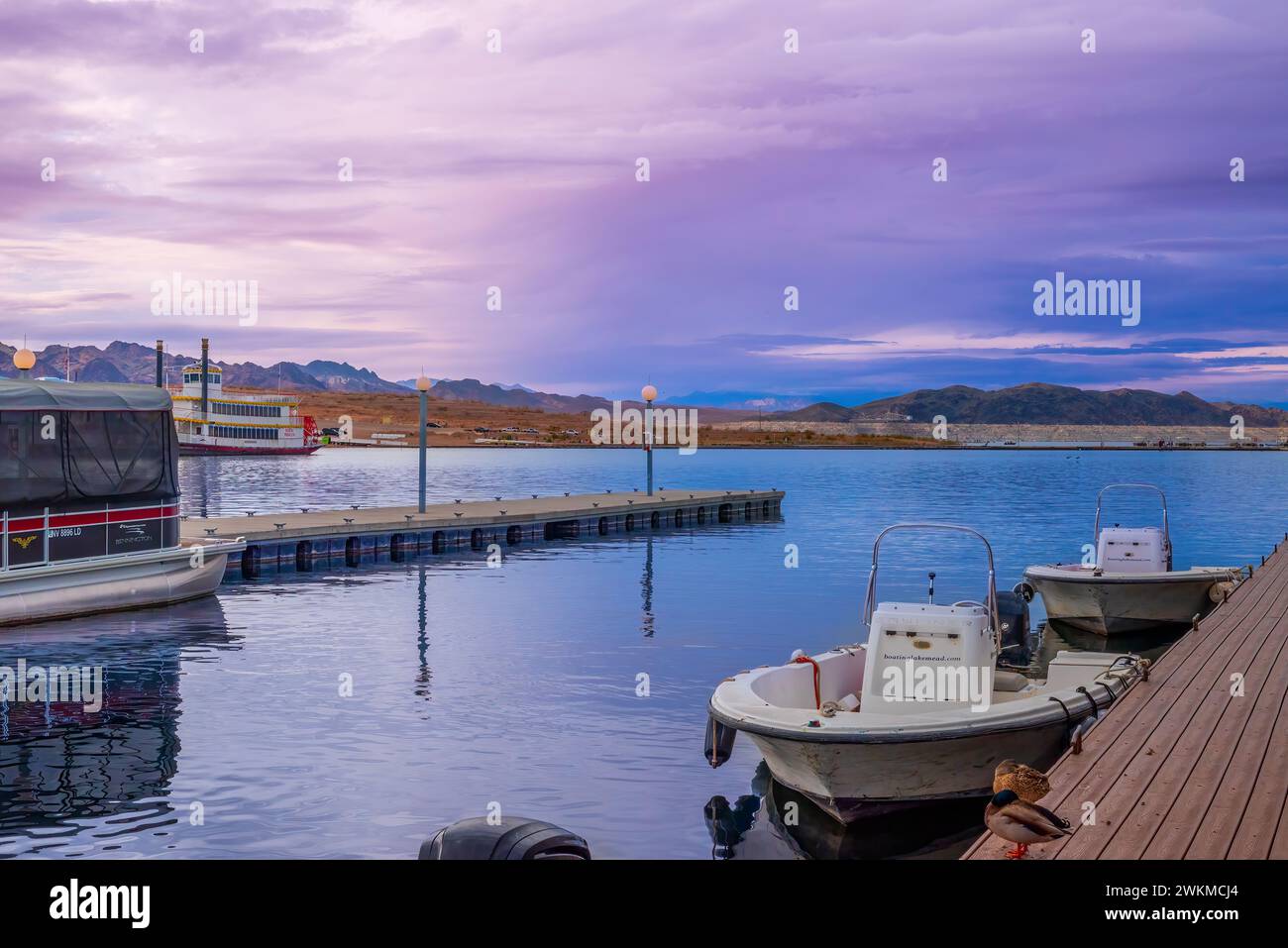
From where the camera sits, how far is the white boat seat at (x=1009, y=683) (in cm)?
1394

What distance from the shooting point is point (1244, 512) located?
7025 cm

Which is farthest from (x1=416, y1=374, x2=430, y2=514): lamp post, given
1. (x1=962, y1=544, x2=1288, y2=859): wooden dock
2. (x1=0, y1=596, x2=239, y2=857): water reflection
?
(x1=962, y1=544, x2=1288, y2=859): wooden dock

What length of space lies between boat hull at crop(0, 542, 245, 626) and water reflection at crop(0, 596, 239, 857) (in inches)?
17.1

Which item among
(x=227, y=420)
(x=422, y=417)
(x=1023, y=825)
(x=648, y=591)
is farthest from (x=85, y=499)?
(x=227, y=420)

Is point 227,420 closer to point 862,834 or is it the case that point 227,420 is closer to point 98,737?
point 98,737

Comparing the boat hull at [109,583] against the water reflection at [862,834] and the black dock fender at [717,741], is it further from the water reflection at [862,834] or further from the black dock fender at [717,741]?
the black dock fender at [717,741]

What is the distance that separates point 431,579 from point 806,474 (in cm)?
9135

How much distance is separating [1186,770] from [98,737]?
12281mm

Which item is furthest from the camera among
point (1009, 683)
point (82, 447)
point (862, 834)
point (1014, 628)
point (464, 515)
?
point (464, 515)

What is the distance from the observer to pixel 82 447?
2109 centimetres

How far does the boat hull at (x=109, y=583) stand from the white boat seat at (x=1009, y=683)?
1646 centimetres
